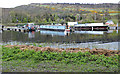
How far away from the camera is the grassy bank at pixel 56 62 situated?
22.9 feet

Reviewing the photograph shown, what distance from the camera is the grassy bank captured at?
6.96 metres

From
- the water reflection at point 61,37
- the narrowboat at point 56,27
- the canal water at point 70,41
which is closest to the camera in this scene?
the canal water at point 70,41

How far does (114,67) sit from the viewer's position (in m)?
7.23

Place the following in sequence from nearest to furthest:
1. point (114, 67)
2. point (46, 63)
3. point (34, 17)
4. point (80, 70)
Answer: point (80, 70) < point (114, 67) < point (46, 63) < point (34, 17)

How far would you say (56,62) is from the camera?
26.3ft

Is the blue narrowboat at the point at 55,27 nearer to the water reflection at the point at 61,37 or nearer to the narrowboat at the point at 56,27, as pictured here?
the narrowboat at the point at 56,27

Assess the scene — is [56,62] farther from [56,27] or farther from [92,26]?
[92,26]

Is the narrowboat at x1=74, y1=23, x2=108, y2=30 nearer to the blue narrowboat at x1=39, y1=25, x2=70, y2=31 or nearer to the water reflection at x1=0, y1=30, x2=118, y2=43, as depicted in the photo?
the blue narrowboat at x1=39, y1=25, x2=70, y2=31

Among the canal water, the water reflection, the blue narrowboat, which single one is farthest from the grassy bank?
the blue narrowboat

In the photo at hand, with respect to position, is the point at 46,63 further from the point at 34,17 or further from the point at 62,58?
the point at 34,17

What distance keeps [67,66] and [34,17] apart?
2706cm

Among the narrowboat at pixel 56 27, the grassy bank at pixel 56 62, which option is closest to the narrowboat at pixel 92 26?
the narrowboat at pixel 56 27

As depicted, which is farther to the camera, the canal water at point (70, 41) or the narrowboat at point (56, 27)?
the narrowboat at point (56, 27)

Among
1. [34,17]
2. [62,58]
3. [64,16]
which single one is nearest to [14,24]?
[34,17]
